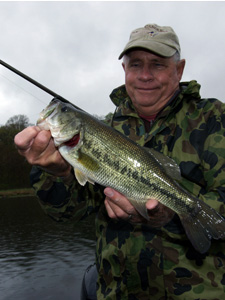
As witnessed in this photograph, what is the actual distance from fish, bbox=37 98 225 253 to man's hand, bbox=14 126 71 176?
107 mm

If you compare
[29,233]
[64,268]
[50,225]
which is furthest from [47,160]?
[50,225]

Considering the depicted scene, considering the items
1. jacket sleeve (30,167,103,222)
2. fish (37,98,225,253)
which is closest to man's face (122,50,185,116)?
fish (37,98,225,253)

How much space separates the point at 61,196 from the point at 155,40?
2.67m

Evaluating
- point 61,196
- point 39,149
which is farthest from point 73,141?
point 61,196

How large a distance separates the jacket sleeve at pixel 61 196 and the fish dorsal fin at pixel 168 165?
1.22 meters

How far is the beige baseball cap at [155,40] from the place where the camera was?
4.31 meters

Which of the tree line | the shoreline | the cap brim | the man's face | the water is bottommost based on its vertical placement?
the shoreline

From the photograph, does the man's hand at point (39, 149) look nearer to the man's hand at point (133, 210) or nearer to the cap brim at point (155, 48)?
the man's hand at point (133, 210)

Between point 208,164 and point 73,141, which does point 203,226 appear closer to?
point 208,164

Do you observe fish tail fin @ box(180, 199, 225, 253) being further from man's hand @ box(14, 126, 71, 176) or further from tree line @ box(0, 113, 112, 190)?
tree line @ box(0, 113, 112, 190)

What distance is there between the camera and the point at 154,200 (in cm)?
350

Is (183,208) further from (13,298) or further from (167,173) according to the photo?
(13,298)

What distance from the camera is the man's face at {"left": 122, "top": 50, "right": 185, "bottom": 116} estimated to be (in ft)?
14.7

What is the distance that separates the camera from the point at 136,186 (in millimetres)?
3570
